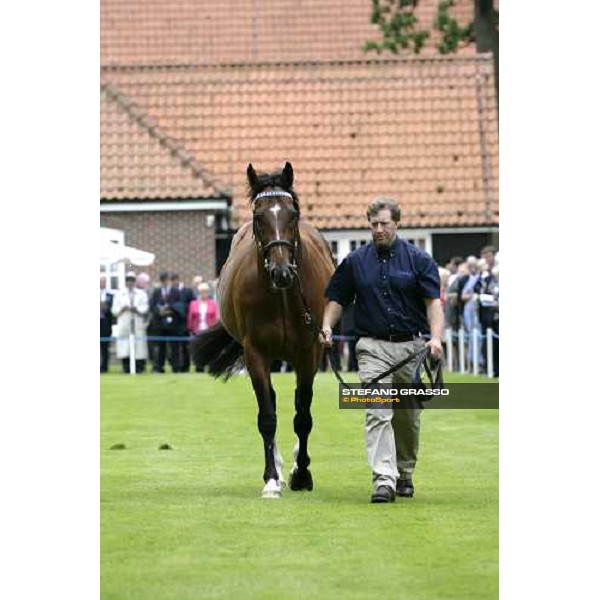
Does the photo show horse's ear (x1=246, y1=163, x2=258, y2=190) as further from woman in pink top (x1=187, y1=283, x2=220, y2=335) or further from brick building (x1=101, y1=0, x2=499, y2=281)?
brick building (x1=101, y1=0, x2=499, y2=281)

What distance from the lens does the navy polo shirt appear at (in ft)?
43.0

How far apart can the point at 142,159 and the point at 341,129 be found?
4.14 m

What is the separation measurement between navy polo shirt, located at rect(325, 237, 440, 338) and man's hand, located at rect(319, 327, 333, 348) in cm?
21

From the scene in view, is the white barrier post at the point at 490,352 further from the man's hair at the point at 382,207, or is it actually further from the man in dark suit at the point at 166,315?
the man's hair at the point at 382,207

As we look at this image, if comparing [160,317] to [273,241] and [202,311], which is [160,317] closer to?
[202,311]

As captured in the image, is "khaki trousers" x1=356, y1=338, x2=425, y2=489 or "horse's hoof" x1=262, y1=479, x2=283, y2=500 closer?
"khaki trousers" x1=356, y1=338, x2=425, y2=489

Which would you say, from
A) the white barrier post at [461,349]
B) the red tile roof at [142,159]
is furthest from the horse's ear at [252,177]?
the red tile roof at [142,159]

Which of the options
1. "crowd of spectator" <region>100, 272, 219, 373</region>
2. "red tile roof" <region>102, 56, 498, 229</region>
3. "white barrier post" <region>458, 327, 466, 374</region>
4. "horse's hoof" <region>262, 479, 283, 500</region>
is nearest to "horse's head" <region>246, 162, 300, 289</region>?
"horse's hoof" <region>262, 479, 283, 500</region>

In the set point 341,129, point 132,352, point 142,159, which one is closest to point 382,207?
point 132,352

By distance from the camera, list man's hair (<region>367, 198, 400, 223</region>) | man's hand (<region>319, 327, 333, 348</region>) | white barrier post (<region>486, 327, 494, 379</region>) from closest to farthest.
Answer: man's hair (<region>367, 198, 400, 223</region>) → man's hand (<region>319, 327, 333, 348</region>) → white barrier post (<region>486, 327, 494, 379</region>)

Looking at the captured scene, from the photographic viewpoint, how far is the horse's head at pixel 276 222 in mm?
13133

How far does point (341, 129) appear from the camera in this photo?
37.3m
